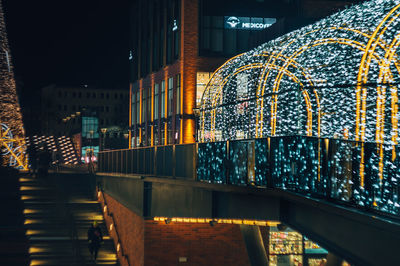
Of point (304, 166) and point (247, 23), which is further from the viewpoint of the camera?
point (247, 23)

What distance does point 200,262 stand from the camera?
2069 cm

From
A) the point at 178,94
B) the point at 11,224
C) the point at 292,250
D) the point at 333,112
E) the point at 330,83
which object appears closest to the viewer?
the point at 333,112

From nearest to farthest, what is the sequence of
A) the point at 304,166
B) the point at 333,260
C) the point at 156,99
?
1. the point at 333,260
2. the point at 304,166
3. the point at 156,99

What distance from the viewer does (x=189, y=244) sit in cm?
2078

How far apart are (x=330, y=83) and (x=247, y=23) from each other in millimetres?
28108

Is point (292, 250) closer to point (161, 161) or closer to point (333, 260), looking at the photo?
point (161, 161)

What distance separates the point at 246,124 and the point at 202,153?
182 cm

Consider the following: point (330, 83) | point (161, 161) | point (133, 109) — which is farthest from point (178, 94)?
point (330, 83)

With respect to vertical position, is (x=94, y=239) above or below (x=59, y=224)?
→ below

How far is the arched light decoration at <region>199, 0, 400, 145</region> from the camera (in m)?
11.9

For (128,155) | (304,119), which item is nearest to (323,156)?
(304,119)

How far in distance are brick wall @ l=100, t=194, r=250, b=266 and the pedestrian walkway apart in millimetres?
4723

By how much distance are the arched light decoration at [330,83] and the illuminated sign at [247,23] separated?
2265 centimetres

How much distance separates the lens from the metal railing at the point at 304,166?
879 cm
